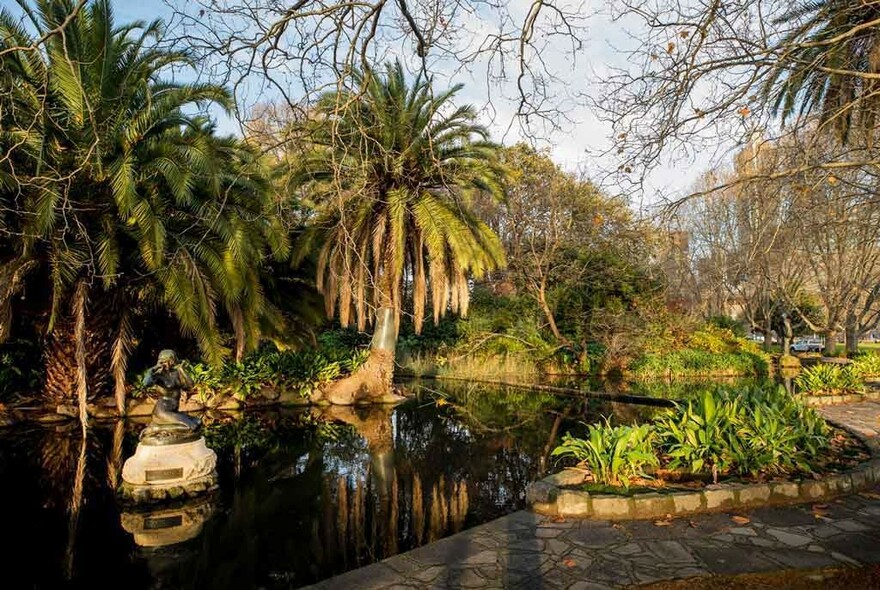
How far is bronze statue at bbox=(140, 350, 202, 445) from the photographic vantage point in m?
6.70

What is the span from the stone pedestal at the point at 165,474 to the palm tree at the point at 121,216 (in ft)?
→ 11.1

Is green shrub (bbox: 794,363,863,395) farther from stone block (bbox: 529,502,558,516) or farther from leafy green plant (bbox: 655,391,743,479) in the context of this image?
stone block (bbox: 529,502,558,516)

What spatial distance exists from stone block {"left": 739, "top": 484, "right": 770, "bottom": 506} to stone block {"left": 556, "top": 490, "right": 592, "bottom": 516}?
4.56ft

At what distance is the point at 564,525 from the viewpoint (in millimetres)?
4652

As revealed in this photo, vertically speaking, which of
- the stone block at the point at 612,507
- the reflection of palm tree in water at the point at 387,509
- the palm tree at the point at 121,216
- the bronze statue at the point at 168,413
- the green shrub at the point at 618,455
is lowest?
the reflection of palm tree in water at the point at 387,509

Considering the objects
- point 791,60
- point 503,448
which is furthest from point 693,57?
point 503,448

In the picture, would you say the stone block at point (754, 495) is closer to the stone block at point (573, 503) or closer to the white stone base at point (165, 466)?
the stone block at point (573, 503)

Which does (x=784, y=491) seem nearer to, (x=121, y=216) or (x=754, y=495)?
(x=754, y=495)

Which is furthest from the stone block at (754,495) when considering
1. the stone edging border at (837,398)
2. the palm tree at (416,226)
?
the palm tree at (416,226)

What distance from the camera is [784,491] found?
495 cm

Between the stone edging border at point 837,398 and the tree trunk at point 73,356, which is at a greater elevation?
the tree trunk at point 73,356

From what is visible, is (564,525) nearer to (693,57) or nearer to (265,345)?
(693,57)

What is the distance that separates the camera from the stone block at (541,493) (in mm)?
5016

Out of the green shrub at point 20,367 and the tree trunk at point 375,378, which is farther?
the tree trunk at point 375,378
